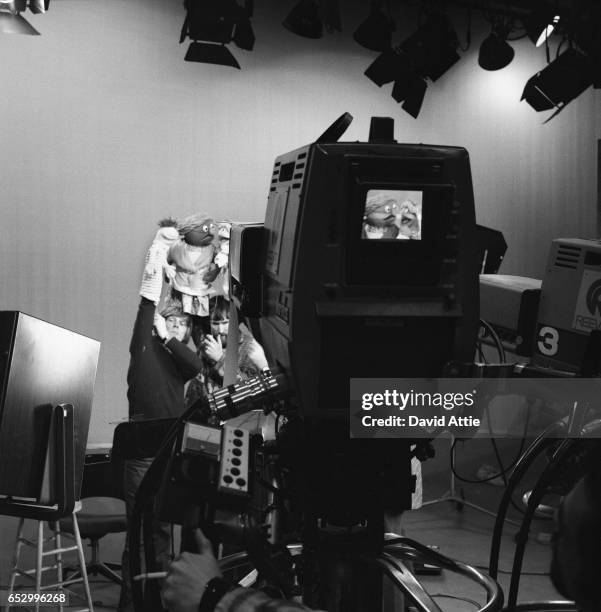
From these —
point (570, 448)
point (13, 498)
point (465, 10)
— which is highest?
point (465, 10)

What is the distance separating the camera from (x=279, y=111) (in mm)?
6273

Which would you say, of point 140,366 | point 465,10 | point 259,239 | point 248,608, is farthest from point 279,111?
point 248,608

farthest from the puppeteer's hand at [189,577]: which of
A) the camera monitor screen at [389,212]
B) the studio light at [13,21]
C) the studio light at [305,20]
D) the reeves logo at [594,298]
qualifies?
the studio light at [305,20]

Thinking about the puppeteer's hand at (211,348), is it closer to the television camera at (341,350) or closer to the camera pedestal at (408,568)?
the camera pedestal at (408,568)

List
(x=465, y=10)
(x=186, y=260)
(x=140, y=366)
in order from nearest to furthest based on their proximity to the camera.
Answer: (x=140, y=366)
(x=186, y=260)
(x=465, y=10)

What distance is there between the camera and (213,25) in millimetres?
4844

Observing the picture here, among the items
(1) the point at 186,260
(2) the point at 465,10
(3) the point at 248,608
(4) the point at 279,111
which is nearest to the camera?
(3) the point at 248,608

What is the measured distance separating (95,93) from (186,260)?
2108 mm

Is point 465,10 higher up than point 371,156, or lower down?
higher up

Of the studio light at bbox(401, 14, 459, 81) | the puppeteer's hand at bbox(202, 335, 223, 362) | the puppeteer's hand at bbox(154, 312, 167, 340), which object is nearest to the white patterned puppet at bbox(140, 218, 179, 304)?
the puppeteer's hand at bbox(154, 312, 167, 340)

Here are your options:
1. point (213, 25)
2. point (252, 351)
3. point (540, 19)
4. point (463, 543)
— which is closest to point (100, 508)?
point (252, 351)

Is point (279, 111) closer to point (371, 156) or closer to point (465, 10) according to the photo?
point (465, 10)

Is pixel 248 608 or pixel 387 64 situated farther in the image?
pixel 387 64

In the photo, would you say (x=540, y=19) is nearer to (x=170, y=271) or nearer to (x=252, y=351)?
(x=170, y=271)
